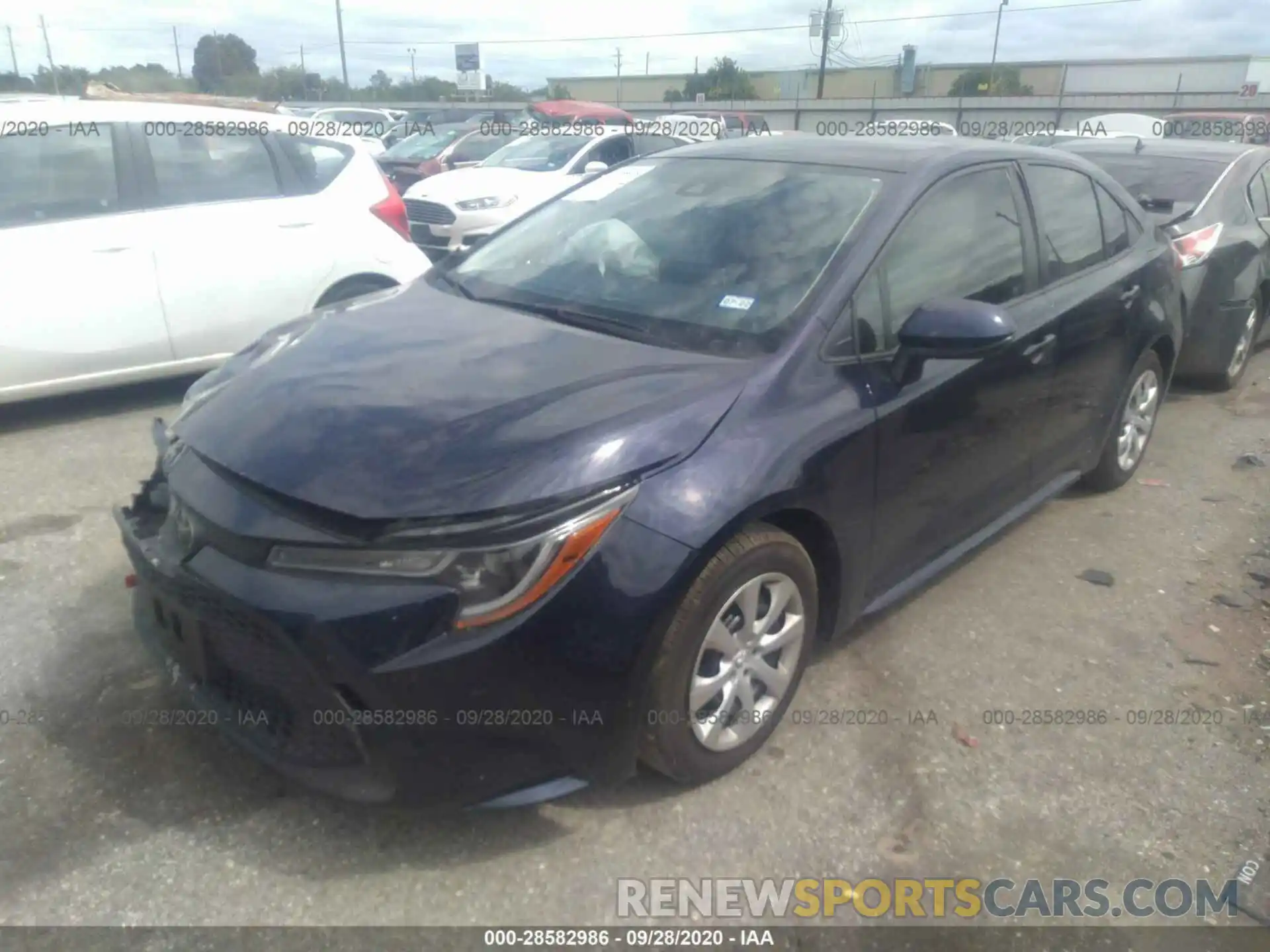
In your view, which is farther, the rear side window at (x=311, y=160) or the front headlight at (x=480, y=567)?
the rear side window at (x=311, y=160)

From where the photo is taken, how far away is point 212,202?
18.2 ft

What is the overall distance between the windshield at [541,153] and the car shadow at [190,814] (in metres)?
10.6

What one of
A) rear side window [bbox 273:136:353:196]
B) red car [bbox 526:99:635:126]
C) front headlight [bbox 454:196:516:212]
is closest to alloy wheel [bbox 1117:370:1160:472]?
rear side window [bbox 273:136:353:196]

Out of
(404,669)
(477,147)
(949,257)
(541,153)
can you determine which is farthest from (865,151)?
(477,147)

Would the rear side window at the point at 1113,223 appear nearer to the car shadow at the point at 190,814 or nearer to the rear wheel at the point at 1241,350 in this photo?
the rear wheel at the point at 1241,350

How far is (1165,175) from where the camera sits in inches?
259

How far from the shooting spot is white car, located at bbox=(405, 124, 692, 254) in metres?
11.0

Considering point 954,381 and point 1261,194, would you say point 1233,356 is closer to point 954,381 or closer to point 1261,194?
point 1261,194

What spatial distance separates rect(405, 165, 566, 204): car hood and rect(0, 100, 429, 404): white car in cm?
516

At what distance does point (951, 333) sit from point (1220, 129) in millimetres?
21509

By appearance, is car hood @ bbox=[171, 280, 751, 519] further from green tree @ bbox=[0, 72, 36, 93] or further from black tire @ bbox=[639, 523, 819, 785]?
green tree @ bbox=[0, 72, 36, 93]

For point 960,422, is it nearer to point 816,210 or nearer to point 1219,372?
point 816,210

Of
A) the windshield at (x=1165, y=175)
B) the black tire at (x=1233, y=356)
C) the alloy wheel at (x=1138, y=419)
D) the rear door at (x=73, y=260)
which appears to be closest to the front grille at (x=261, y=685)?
the rear door at (x=73, y=260)

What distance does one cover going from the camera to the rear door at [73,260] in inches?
194
